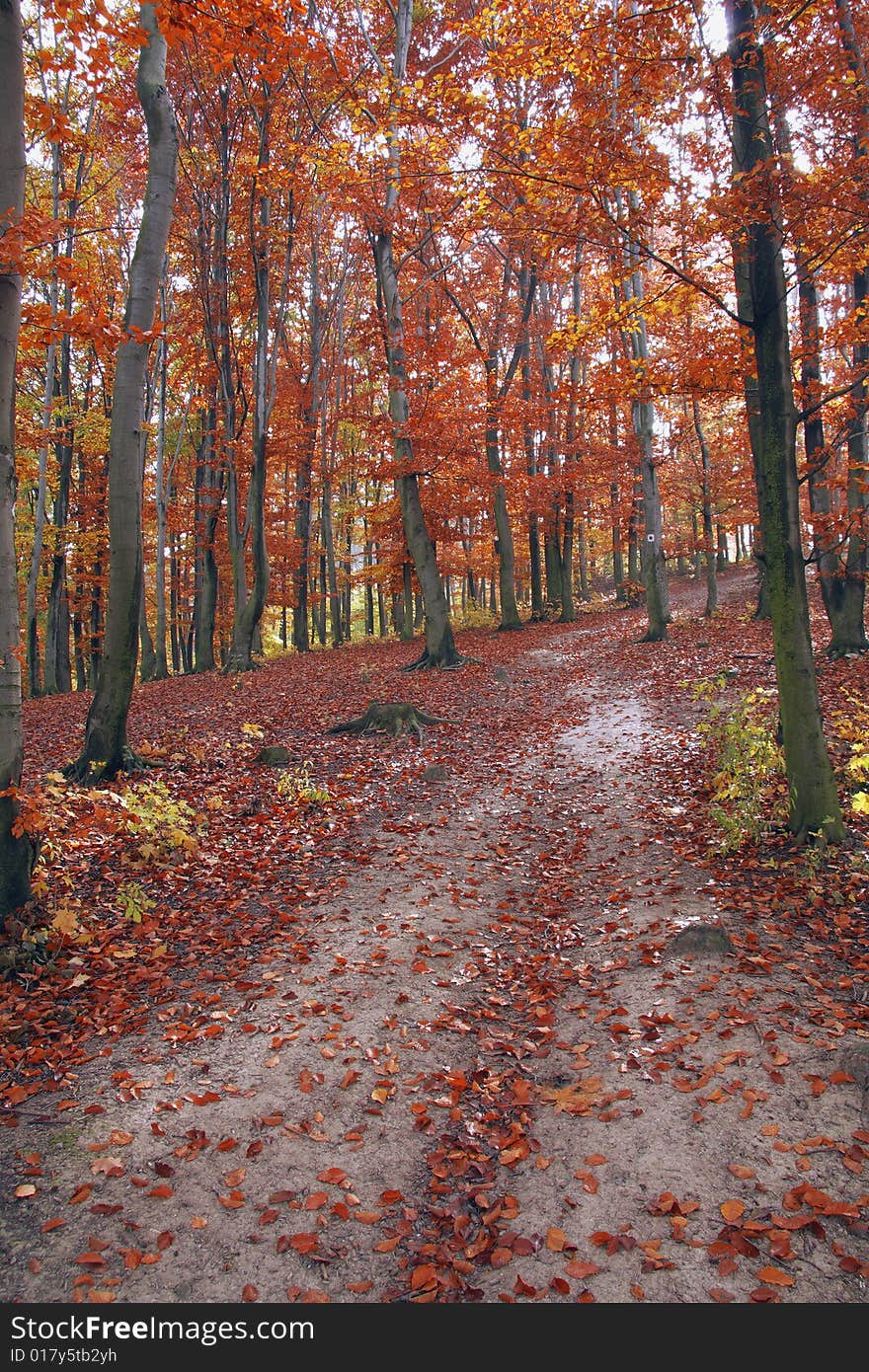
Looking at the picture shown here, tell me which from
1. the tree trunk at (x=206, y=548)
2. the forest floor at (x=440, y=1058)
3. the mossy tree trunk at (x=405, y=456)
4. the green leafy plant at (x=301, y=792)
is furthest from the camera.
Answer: the tree trunk at (x=206, y=548)

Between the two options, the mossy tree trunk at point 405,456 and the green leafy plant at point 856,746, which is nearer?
the green leafy plant at point 856,746

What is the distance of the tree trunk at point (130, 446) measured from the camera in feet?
27.6

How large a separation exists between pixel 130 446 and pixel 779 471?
7003 mm

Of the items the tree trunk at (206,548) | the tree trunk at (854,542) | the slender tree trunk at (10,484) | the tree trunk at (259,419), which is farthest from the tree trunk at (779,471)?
the tree trunk at (206,548)

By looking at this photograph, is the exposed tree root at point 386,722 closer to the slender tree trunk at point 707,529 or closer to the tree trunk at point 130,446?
the tree trunk at point 130,446

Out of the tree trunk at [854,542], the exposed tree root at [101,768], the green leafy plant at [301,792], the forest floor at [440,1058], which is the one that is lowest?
the forest floor at [440,1058]

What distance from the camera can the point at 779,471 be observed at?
6258 mm

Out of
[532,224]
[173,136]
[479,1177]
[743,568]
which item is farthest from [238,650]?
[743,568]

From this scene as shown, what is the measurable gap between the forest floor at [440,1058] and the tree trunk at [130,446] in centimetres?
86

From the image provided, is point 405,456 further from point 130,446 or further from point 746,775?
point 746,775

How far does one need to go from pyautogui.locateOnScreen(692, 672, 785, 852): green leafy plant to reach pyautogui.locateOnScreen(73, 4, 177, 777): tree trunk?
6.83m

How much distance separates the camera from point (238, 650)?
19109 millimetres

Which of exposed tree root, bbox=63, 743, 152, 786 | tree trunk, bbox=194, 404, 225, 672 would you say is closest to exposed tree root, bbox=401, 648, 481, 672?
exposed tree root, bbox=63, 743, 152, 786
